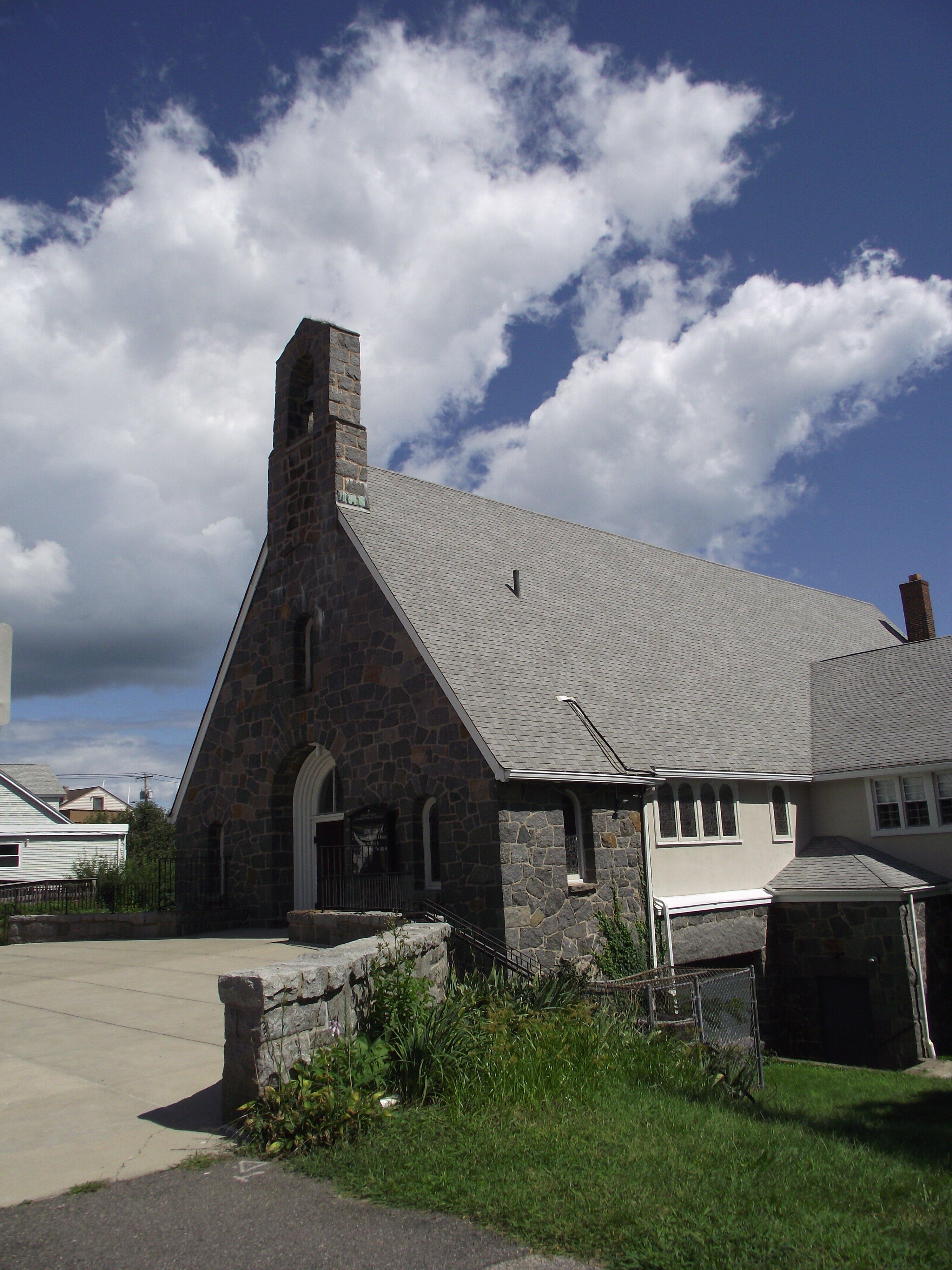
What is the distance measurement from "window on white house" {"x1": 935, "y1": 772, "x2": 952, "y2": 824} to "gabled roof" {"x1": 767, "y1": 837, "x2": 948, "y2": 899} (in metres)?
1.07

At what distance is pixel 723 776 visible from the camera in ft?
57.8

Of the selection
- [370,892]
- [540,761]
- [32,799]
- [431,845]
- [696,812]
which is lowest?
[370,892]

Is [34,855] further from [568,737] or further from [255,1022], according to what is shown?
[255,1022]

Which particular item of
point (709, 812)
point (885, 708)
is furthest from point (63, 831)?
point (885, 708)

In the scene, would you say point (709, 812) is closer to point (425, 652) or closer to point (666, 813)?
point (666, 813)

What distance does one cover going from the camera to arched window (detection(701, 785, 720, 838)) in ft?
58.3

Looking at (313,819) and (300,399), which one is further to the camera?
(300,399)

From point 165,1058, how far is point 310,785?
10.3m

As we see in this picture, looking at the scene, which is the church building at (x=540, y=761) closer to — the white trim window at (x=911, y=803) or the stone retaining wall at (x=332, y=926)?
the white trim window at (x=911, y=803)

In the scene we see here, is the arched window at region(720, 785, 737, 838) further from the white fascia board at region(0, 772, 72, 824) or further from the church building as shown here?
the white fascia board at region(0, 772, 72, 824)


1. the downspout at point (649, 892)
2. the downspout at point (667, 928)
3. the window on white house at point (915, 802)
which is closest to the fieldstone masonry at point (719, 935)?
the downspout at point (667, 928)

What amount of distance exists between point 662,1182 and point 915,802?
15653 millimetres

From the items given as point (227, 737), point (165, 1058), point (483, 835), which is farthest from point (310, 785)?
point (165, 1058)

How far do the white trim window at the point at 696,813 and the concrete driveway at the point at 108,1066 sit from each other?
6525 millimetres
